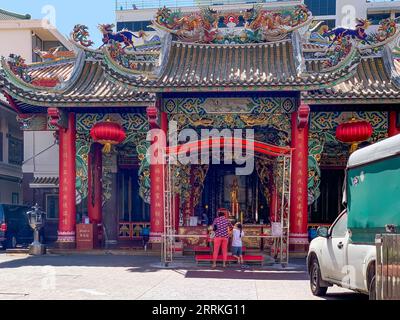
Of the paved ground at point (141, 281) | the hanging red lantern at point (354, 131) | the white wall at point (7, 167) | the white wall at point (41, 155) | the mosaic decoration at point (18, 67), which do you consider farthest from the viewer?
the white wall at point (7, 167)

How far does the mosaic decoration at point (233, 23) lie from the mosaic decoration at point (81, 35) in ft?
8.08

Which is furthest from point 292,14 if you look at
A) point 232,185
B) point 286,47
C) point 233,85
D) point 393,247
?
point 393,247

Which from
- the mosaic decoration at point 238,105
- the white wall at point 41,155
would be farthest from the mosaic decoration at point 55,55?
the mosaic decoration at point 238,105

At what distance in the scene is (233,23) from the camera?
1788 centimetres

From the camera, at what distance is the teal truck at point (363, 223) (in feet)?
23.4

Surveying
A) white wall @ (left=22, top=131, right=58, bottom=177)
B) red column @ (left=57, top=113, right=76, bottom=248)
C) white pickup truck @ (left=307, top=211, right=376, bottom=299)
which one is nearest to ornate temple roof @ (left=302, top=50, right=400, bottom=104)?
white pickup truck @ (left=307, top=211, right=376, bottom=299)

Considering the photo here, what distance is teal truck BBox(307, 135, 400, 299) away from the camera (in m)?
7.13

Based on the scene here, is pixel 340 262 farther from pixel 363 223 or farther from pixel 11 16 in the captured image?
pixel 11 16

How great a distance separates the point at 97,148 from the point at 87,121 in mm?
1875

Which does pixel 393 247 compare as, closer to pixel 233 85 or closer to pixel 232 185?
pixel 233 85

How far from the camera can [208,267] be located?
534 inches

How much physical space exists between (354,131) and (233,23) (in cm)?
569

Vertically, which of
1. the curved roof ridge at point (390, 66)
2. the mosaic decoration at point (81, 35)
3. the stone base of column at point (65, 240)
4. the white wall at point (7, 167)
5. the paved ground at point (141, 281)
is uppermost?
the mosaic decoration at point (81, 35)

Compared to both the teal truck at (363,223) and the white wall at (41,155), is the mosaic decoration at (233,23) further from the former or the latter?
the teal truck at (363,223)
